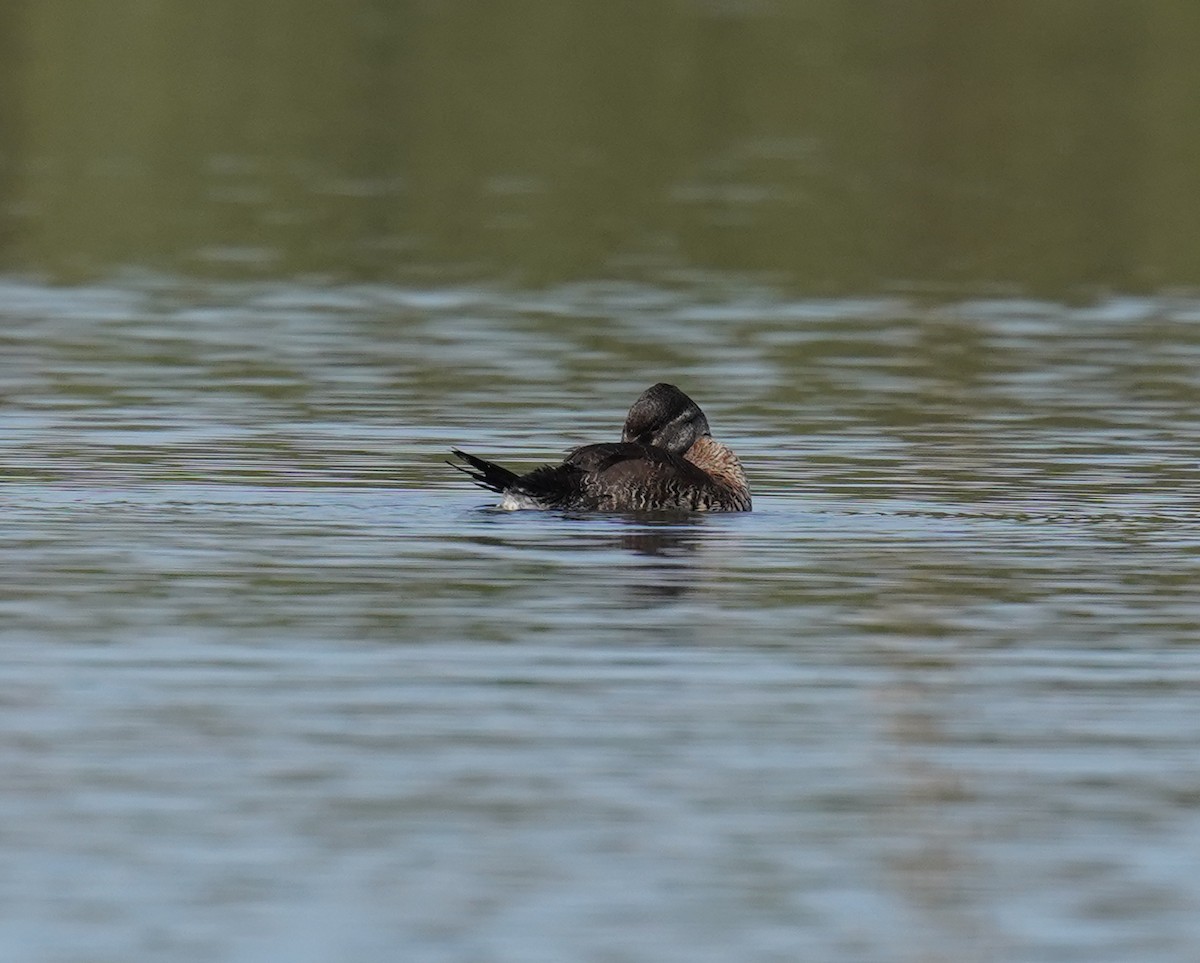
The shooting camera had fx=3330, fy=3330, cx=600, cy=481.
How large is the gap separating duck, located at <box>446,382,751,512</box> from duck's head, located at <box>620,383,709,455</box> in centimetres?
28

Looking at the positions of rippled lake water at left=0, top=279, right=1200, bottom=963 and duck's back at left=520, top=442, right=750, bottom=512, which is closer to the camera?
rippled lake water at left=0, top=279, right=1200, bottom=963

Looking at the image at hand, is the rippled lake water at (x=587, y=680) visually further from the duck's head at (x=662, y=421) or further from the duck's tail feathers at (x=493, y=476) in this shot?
the duck's head at (x=662, y=421)

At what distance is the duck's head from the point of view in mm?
17469

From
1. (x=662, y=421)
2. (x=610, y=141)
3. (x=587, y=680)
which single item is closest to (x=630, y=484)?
(x=662, y=421)

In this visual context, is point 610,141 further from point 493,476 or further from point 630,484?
point 493,476

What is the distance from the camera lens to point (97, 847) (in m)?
9.38

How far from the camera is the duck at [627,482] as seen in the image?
53.5ft

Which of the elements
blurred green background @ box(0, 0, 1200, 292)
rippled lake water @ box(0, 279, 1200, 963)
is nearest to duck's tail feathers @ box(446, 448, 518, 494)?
rippled lake water @ box(0, 279, 1200, 963)

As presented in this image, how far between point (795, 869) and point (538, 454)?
9.82 meters

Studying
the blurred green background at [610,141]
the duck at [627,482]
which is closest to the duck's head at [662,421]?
the duck at [627,482]

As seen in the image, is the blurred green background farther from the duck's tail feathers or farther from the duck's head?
the duck's tail feathers

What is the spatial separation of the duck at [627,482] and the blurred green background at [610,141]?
42.7 feet

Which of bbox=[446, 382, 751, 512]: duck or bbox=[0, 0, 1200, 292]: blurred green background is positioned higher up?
bbox=[0, 0, 1200, 292]: blurred green background

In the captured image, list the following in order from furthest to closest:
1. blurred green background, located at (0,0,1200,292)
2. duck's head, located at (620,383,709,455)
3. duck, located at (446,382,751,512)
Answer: blurred green background, located at (0,0,1200,292)
duck's head, located at (620,383,709,455)
duck, located at (446,382,751,512)
